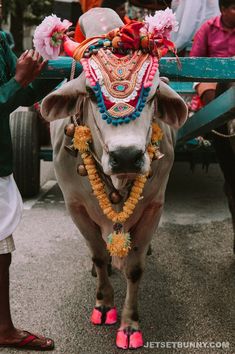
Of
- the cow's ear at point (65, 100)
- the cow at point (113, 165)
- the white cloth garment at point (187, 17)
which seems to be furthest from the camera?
the white cloth garment at point (187, 17)

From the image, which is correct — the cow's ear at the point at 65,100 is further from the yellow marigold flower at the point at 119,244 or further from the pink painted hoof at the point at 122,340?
the pink painted hoof at the point at 122,340

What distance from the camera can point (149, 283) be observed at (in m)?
3.74

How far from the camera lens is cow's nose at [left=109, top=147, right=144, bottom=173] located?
2.21 meters

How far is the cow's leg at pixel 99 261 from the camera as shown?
310cm

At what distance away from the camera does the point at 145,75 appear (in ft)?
7.89

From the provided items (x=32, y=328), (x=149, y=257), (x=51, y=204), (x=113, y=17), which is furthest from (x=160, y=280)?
(x=51, y=204)

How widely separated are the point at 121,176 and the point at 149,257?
194 cm

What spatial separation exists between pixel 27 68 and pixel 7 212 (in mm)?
742

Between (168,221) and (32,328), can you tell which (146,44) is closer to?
(32,328)

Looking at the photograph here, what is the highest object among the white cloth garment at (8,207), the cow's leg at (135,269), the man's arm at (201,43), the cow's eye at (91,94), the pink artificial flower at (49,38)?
the pink artificial flower at (49,38)

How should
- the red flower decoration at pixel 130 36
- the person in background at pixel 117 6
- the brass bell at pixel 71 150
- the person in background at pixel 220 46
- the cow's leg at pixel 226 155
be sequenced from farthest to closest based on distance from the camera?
1. the person in background at pixel 117 6
2. the person in background at pixel 220 46
3. the cow's leg at pixel 226 155
4. the brass bell at pixel 71 150
5. the red flower decoration at pixel 130 36

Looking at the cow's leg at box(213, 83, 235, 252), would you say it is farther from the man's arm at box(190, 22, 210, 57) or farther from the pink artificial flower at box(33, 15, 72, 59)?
the pink artificial flower at box(33, 15, 72, 59)

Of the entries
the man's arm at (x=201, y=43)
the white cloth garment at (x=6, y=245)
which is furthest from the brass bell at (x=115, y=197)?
the man's arm at (x=201, y=43)

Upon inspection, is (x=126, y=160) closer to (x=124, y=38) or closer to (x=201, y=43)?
(x=124, y=38)
